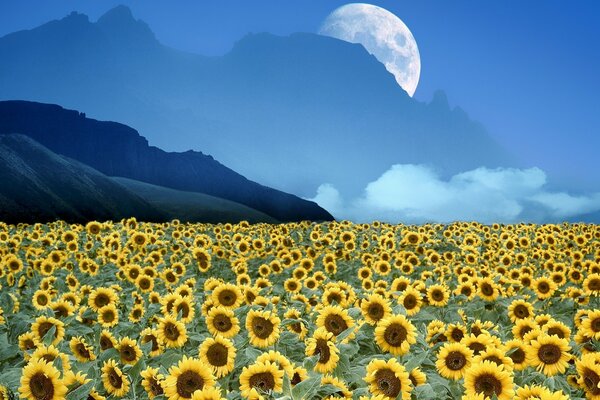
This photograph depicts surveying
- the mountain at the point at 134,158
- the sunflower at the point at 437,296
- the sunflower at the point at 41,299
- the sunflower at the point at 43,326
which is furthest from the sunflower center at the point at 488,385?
the mountain at the point at 134,158

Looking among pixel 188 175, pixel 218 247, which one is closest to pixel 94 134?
pixel 188 175

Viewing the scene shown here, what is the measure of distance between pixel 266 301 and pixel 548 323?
2888 millimetres

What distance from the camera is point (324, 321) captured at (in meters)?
5.26

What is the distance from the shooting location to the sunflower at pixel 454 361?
15.2 ft

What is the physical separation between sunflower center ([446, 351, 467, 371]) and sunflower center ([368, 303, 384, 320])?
39.0 inches

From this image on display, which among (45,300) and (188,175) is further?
(188,175)

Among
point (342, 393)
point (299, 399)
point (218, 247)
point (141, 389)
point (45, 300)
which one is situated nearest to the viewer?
point (299, 399)

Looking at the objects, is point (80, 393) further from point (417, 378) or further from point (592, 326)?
point (592, 326)

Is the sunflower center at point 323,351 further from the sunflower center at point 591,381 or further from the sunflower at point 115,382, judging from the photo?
the sunflower center at point 591,381

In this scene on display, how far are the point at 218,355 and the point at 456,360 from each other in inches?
74.1

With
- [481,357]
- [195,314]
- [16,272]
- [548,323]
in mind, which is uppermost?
[548,323]

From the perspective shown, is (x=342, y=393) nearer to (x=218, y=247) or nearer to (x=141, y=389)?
(x=141, y=389)

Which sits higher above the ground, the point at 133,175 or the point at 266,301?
the point at 133,175

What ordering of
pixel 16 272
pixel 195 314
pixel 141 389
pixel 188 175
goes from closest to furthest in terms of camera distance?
pixel 141 389 → pixel 195 314 → pixel 16 272 → pixel 188 175
